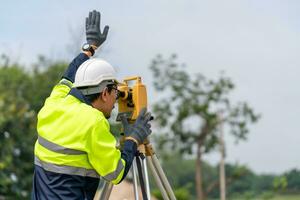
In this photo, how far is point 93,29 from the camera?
16.2 feet

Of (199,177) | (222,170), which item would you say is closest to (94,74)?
(222,170)

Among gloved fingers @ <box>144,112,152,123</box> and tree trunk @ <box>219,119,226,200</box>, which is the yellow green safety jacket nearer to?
gloved fingers @ <box>144,112,152,123</box>

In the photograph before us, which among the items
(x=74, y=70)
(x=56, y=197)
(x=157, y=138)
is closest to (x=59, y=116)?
(x=56, y=197)

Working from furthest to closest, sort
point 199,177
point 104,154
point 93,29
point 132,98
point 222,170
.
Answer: point 199,177
point 222,170
point 93,29
point 132,98
point 104,154

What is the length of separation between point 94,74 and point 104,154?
1.64 feet

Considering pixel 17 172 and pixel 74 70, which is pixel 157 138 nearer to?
pixel 17 172

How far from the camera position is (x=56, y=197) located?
4094 mm

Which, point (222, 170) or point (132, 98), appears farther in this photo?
point (222, 170)

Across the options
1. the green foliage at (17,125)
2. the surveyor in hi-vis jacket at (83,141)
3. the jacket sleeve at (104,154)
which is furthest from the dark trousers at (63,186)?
the green foliage at (17,125)

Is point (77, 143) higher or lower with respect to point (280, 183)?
lower

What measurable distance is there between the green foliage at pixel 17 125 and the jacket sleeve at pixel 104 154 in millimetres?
12559

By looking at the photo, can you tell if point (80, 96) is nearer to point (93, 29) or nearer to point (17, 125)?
point (93, 29)

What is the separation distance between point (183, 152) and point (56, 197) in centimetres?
1871

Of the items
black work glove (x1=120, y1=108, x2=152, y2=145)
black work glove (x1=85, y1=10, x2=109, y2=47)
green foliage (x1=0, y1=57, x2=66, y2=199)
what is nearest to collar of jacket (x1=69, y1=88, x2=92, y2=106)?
black work glove (x1=120, y1=108, x2=152, y2=145)
